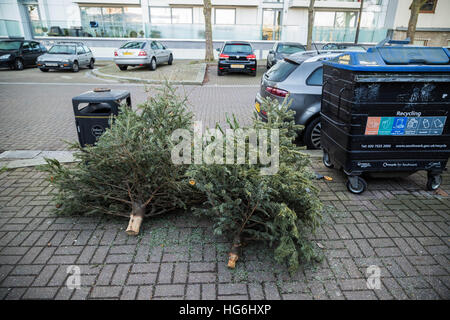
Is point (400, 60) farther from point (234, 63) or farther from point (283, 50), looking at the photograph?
point (283, 50)

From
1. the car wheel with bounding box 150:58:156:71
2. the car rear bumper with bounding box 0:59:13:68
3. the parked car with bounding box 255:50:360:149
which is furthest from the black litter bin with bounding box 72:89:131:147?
the car rear bumper with bounding box 0:59:13:68

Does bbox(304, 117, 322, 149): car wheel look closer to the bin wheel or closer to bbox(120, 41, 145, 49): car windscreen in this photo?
the bin wheel

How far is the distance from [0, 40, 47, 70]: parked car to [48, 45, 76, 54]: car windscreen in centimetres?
196

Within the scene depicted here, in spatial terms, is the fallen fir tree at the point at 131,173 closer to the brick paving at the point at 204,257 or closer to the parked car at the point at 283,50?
the brick paving at the point at 204,257

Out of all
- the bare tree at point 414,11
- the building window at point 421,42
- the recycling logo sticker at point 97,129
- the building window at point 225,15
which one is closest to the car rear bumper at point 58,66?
the recycling logo sticker at point 97,129

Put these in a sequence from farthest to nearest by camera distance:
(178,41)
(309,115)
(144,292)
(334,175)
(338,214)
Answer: (178,41), (309,115), (334,175), (338,214), (144,292)

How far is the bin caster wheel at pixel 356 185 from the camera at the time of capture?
4.22 m

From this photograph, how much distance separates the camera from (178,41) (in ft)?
85.3

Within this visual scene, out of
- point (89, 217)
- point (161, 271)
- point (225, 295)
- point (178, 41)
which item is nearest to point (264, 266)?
point (225, 295)

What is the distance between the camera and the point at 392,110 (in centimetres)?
386

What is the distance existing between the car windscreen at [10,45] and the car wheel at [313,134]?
19.8 meters
